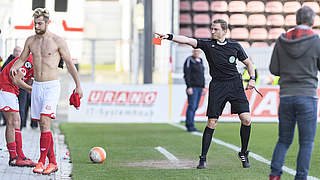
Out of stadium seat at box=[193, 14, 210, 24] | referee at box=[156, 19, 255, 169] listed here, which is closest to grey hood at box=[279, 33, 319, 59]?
referee at box=[156, 19, 255, 169]

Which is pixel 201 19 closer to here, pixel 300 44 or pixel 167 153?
pixel 167 153

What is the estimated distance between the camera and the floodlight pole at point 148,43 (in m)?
21.3

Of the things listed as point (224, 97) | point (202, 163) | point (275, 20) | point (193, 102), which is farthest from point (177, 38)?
point (275, 20)

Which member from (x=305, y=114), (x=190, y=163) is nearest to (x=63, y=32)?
(x=190, y=163)

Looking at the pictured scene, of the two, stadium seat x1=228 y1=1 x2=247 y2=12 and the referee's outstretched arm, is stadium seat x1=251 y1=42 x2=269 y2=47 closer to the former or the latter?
stadium seat x1=228 y1=1 x2=247 y2=12

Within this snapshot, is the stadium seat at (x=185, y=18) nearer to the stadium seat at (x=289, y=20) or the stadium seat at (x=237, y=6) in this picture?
the stadium seat at (x=237, y=6)

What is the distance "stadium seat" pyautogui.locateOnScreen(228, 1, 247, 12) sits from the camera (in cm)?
2370

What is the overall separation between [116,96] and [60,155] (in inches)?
323

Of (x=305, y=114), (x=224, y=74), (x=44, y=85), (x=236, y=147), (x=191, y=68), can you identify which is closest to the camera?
(x=305, y=114)

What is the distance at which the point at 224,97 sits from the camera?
366 inches

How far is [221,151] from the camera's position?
11.3 metres

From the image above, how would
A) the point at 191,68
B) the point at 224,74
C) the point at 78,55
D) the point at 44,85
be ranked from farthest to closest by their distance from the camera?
the point at 78,55 → the point at 191,68 → the point at 224,74 → the point at 44,85

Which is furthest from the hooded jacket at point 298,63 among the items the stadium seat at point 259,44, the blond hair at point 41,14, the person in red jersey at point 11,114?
the stadium seat at point 259,44

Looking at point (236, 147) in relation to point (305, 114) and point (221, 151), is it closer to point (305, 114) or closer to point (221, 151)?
point (221, 151)
